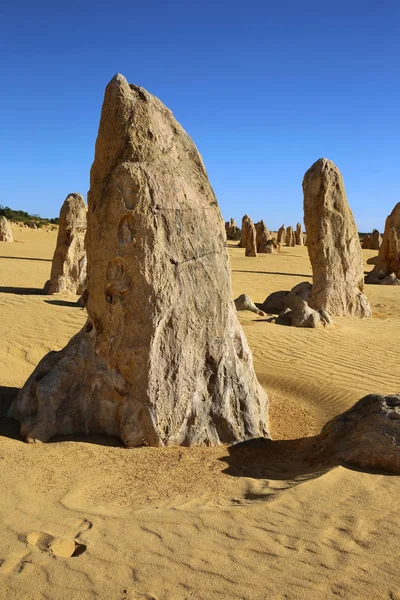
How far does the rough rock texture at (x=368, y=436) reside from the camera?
13.7 feet

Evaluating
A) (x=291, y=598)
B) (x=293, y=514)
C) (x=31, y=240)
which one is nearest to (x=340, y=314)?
(x=293, y=514)

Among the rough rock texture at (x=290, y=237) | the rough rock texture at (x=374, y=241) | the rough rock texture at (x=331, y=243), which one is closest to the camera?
the rough rock texture at (x=331, y=243)

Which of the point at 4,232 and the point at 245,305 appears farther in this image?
the point at 4,232

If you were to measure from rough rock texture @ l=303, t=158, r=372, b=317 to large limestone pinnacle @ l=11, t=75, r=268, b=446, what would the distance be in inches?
285

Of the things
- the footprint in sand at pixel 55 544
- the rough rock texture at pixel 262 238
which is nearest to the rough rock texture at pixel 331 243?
the footprint in sand at pixel 55 544

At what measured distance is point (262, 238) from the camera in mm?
29172

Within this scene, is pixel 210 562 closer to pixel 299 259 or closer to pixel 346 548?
pixel 346 548

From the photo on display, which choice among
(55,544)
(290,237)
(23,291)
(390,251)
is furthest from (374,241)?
(55,544)

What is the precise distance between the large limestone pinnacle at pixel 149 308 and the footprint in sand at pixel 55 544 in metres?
1.50

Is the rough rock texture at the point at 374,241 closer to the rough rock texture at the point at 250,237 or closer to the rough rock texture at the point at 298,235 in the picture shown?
the rough rock texture at the point at 298,235

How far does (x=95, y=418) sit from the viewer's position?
5.00 m

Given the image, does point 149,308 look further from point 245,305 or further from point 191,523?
point 245,305

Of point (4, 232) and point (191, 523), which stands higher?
point (4, 232)

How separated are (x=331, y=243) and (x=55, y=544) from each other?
391 inches
